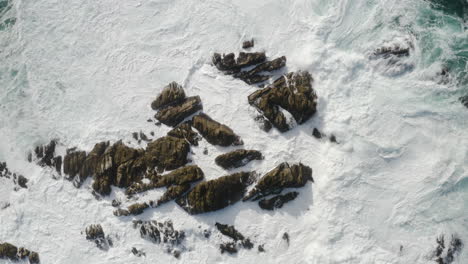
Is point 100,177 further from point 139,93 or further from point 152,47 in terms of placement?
point 152,47

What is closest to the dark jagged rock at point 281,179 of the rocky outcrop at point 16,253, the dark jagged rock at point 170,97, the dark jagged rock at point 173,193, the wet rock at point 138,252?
the dark jagged rock at point 173,193

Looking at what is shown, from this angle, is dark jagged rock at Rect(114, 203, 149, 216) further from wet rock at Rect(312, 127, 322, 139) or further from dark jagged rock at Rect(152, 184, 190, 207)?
wet rock at Rect(312, 127, 322, 139)

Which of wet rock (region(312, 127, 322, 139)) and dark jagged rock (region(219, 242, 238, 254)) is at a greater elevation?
wet rock (region(312, 127, 322, 139))

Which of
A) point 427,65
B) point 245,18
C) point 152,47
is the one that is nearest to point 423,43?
point 427,65

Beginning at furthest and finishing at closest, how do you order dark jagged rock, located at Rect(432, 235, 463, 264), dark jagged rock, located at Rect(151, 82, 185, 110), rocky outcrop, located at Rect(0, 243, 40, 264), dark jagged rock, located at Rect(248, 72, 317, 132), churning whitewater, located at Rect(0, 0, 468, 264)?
1. rocky outcrop, located at Rect(0, 243, 40, 264)
2. dark jagged rock, located at Rect(151, 82, 185, 110)
3. dark jagged rock, located at Rect(248, 72, 317, 132)
4. churning whitewater, located at Rect(0, 0, 468, 264)
5. dark jagged rock, located at Rect(432, 235, 463, 264)

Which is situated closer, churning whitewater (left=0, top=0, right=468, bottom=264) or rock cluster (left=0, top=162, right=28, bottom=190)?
churning whitewater (left=0, top=0, right=468, bottom=264)


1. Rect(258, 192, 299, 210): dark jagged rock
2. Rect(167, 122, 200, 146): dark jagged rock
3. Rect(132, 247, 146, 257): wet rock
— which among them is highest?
Rect(167, 122, 200, 146): dark jagged rock

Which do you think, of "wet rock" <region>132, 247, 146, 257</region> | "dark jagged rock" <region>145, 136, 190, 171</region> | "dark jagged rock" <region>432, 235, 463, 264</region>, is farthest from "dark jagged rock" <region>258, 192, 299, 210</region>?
"dark jagged rock" <region>432, 235, 463, 264</region>
